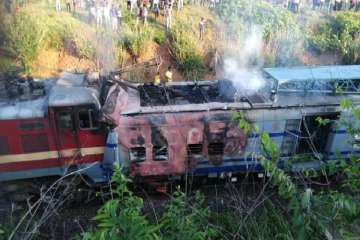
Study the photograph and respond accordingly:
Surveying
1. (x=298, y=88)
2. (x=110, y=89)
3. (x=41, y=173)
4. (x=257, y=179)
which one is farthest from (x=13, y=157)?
(x=298, y=88)

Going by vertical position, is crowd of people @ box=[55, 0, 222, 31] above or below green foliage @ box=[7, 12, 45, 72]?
above

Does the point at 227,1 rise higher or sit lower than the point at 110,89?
higher

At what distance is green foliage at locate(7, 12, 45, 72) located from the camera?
16.8 metres

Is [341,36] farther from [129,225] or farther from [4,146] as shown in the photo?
[129,225]

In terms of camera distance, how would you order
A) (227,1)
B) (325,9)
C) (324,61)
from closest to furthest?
(324,61) < (227,1) < (325,9)

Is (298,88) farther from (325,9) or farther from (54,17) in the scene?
(325,9)

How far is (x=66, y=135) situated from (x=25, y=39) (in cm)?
976

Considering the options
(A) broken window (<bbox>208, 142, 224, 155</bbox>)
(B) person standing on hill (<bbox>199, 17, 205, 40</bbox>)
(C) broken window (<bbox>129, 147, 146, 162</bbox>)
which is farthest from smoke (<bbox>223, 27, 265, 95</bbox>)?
(C) broken window (<bbox>129, 147, 146, 162</bbox>)

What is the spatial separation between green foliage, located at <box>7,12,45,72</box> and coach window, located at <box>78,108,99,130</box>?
30.5 ft

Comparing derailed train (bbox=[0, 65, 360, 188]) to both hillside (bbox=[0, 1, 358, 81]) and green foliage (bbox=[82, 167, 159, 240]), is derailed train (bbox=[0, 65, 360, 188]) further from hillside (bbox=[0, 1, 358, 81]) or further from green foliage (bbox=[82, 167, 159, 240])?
hillside (bbox=[0, 1, 358, 81])

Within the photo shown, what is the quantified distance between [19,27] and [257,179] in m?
12.8

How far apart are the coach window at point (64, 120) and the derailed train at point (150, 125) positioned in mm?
23

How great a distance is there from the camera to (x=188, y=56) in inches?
734

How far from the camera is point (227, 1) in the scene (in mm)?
22750
